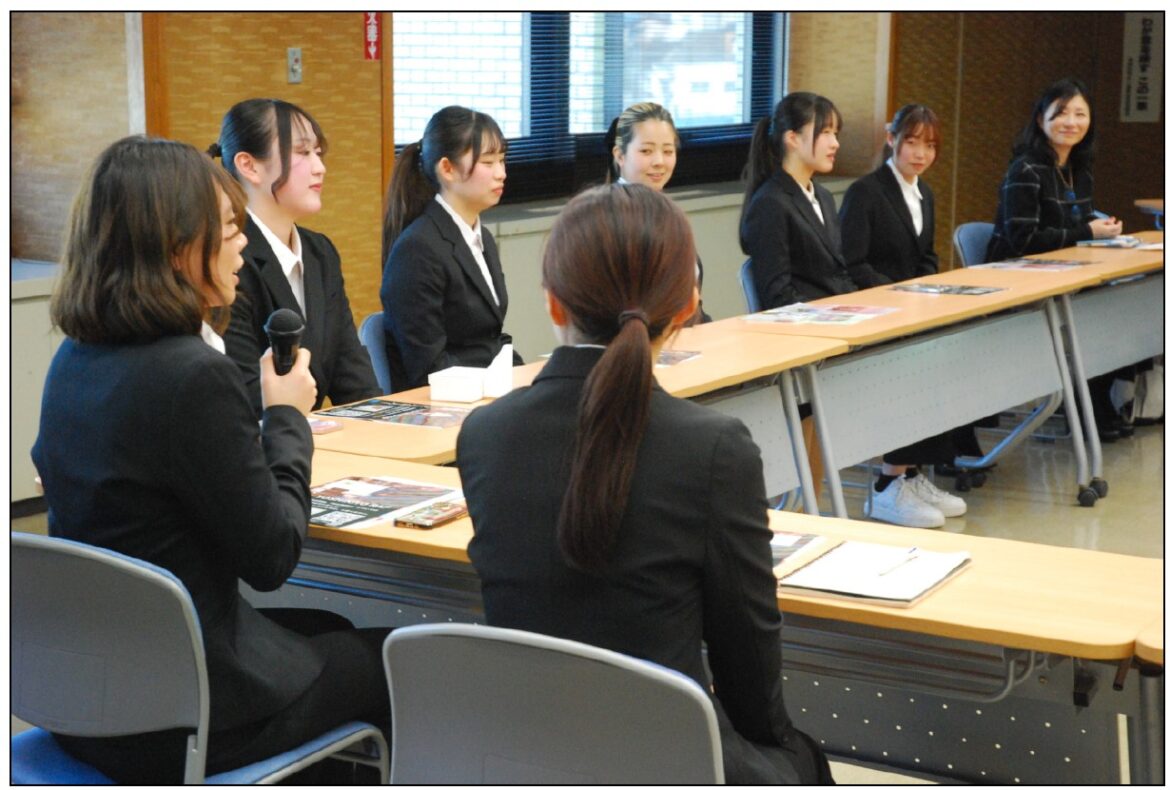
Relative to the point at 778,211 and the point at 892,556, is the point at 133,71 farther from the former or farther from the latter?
the point at 892,556

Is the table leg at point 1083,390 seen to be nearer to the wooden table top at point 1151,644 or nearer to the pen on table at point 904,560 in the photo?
the pen on table at point 904,560

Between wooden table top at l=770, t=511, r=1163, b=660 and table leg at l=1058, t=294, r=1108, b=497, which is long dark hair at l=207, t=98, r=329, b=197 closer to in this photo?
wooden table top at l=770, t=511, r=1163, b=660

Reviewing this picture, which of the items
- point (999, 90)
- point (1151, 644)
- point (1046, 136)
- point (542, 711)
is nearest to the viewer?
point (542, 711)

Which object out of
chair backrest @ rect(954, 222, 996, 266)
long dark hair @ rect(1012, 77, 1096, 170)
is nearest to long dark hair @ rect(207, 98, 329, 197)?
long dark hair @ rect(1012, 77, 1096, 170)

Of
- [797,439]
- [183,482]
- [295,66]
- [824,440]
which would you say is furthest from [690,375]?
[295,66]

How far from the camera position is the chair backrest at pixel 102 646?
1.77 m

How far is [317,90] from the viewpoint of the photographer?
5367 mm

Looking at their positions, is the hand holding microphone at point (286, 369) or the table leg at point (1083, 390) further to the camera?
the table leg at point (1083, 390)

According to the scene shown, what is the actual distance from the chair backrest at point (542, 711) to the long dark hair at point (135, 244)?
62 centimetres

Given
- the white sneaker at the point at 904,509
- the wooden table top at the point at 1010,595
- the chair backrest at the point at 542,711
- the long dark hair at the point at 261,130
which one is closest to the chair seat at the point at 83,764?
the wooden table top at the point at 1010,595

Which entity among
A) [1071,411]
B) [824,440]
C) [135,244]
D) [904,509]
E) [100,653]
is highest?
[135,244]

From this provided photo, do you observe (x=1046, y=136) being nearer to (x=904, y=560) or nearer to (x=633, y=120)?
(x=633, y=120)

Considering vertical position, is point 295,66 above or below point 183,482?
above

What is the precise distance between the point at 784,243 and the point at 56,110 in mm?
2457
